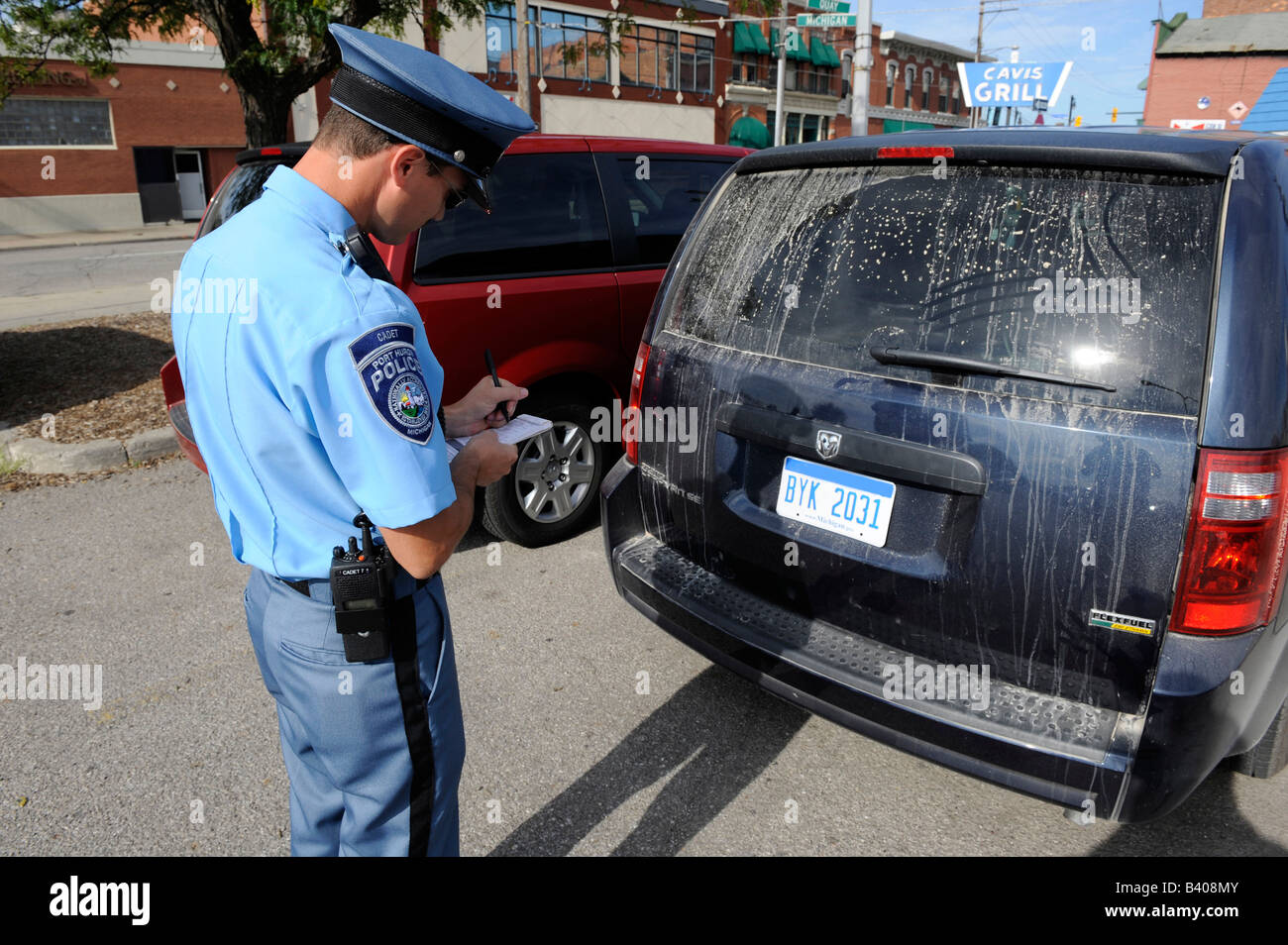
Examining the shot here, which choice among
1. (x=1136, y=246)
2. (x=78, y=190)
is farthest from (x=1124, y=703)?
(x=78, y=190)

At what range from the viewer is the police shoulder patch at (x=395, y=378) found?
1316 mm

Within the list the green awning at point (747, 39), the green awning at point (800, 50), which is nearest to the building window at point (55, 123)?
the green awning at point (747, 39)

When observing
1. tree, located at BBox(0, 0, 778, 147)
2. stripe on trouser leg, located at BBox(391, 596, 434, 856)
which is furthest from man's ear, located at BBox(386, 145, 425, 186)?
tree, located at BBox(0, 0, 778, 147)

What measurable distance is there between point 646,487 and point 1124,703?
1590 millimetres

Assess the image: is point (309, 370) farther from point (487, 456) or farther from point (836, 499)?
point (836, 499)

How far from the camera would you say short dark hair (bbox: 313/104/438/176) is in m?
1.44

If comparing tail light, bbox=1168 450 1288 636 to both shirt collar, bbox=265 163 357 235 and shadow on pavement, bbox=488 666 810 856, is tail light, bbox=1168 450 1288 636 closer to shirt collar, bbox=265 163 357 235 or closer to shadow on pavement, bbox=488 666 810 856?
shadow on pavement, bbox=488 666 810 856

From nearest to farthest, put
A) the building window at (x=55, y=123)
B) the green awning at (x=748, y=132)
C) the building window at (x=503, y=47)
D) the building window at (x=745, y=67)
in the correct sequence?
the building window at (x=55, y=123) < the building window at (x=503, y=47) < the green awning at (x=748, y=132) < the building window at (x=745, y=67)

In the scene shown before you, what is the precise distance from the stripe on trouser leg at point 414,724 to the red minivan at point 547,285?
2.48 metres

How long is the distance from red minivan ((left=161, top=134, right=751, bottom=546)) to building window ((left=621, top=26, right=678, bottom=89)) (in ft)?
114

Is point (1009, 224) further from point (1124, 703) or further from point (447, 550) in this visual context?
point (447, 550)

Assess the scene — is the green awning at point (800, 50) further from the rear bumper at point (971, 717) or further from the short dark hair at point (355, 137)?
the short dark hair at point (355, 137)

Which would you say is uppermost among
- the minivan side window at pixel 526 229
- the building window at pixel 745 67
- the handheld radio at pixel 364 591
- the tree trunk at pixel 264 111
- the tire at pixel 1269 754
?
the building window at pixel 745 67

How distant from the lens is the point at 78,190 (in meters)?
27.4
